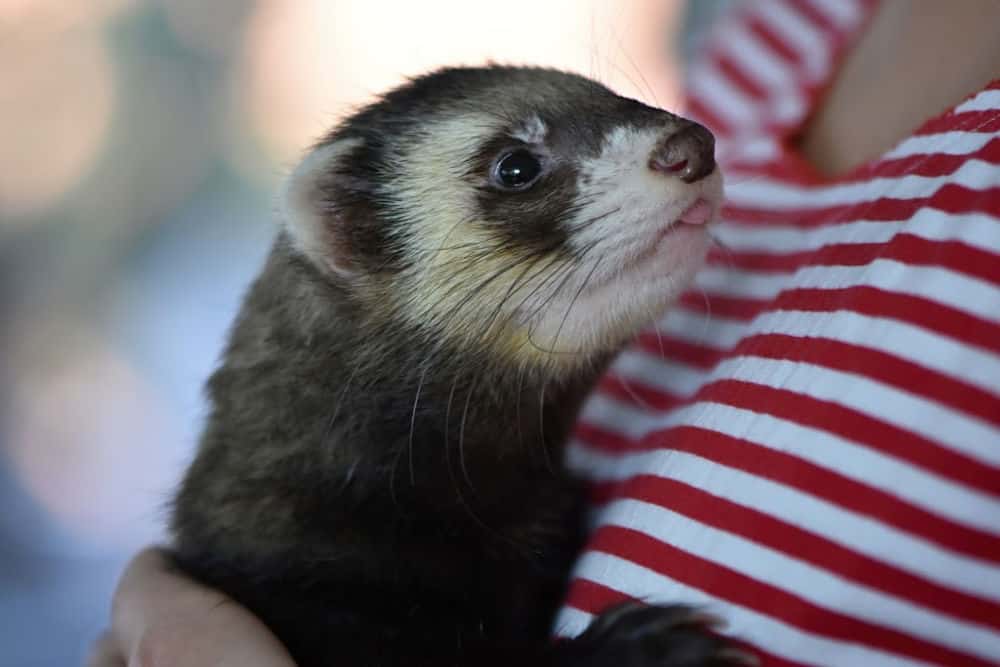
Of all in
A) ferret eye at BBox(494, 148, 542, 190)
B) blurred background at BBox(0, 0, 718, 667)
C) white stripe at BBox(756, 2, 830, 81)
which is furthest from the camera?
blurred background at BBox(0, 0, 718, 667)

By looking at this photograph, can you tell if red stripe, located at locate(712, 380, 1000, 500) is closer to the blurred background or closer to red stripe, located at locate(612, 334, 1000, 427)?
red stripe, located at locate(612, 334, 1000, 427)

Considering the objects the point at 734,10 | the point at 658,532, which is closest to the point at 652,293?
the point at 658,532

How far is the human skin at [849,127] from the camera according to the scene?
0.66 m

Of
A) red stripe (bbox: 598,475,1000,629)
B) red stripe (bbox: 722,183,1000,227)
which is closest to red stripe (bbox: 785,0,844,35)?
red stripe (bbox: 722,183,1000,227)

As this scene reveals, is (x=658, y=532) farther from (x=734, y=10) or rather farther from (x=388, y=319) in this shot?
(x=734, y=10)

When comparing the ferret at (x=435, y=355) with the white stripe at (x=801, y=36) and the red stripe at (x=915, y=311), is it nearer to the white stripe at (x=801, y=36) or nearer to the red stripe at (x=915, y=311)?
the red stripe at (x=915, y=311)

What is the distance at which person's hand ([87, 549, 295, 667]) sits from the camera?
24.9 inches

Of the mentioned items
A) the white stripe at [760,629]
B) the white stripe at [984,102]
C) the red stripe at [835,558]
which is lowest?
the white stripe at [760,629]

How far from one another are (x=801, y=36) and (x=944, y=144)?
1.42 feet

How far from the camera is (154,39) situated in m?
2.18

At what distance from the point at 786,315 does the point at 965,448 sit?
0.49 ft

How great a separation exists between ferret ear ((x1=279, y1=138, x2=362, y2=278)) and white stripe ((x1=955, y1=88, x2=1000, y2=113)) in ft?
1.42

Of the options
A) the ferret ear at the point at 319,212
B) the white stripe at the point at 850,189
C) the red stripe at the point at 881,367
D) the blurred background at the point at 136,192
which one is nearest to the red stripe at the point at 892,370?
the red stripe at the point at 881,367

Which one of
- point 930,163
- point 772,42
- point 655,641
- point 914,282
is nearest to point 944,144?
point 930,163
